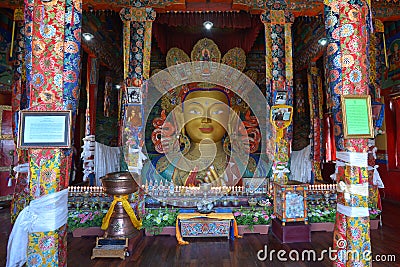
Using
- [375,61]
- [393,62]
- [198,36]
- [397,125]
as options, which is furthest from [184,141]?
[393,62]

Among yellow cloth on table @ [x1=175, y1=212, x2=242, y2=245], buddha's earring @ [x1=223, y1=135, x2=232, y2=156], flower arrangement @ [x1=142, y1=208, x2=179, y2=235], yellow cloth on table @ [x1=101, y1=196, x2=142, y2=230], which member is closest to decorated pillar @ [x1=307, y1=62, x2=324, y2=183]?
buddha's earring @ [x1=223, y1=135, x2=232, y2=156]

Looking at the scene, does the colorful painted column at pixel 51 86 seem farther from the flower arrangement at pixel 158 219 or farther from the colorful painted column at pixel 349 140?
the colorful painted column at pixel 349 140

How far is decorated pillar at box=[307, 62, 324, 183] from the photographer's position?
694 centimetres

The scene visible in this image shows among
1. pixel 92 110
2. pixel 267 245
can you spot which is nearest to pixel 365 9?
pixel 267 245

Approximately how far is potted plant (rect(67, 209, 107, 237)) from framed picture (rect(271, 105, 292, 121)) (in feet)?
10.5

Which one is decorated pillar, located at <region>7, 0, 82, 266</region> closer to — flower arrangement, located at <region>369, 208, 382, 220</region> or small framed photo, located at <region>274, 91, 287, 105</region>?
small framed photo, located at <region>274, 91, 287, 105</region>

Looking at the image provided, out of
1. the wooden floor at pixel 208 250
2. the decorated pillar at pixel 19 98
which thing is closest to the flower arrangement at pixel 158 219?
the wooden floor at pixel 208 250

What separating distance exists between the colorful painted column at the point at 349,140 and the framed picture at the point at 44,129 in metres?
2.30

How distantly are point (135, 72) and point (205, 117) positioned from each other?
249cm

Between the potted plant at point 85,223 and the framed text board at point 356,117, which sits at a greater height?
the framed text board at point 356,117

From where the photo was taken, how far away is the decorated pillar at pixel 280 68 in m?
4.55

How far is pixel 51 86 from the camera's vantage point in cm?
214

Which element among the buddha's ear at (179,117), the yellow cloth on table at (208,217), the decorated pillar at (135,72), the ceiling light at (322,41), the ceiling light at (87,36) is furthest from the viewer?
the buddha's ear at (179,117)

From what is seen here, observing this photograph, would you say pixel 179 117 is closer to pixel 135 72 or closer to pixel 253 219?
pixel 135 72
